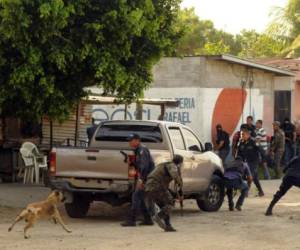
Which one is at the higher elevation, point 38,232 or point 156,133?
point 156,133

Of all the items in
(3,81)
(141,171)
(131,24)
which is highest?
(131,24)

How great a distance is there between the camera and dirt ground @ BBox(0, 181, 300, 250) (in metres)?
10.3

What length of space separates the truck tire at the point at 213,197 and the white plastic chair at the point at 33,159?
482 centimetres

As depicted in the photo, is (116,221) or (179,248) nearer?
(179,248)

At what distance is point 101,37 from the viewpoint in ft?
46.2

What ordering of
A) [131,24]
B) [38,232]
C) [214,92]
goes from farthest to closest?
[214,92], [131,24], [38,232]

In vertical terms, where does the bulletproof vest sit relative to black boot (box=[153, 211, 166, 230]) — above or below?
above

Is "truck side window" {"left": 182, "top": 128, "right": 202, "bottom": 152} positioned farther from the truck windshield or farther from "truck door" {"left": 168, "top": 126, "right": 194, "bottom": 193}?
the truck windshield

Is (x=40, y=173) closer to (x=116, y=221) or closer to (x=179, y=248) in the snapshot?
(x=116, y=221)

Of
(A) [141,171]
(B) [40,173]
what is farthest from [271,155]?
(A) [141,171]

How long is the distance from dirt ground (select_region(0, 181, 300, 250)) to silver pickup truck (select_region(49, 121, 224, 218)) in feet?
1.41

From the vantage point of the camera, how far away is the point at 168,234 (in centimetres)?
1127

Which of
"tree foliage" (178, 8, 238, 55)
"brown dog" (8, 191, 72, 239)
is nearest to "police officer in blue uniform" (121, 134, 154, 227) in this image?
"brown dog" (8, 191, 72, 239)

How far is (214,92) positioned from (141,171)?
13.1m
